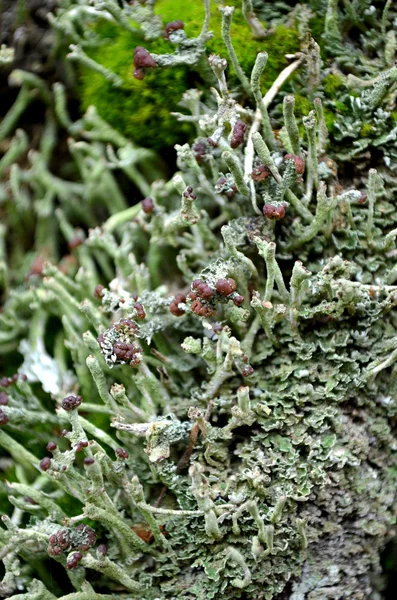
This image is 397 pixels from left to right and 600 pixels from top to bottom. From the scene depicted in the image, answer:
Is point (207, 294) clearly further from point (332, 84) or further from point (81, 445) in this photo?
point (332, 84)

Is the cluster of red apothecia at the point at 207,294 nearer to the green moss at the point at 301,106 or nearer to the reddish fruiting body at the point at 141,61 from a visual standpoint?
the green moss at the point at 301,106

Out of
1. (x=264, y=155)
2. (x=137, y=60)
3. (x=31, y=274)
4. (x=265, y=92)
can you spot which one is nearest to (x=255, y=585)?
(x=264, y=155)

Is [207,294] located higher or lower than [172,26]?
lower

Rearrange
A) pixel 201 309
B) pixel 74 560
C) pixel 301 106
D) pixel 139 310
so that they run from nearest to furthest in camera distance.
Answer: pixel 74 560, pixel 201 309, pixel 139 310, pixel 301 106

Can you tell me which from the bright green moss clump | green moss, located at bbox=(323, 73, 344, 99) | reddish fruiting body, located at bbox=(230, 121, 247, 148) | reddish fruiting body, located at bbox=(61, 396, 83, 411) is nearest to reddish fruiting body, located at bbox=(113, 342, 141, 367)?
reddish fruiting body, located at bbox=(61, 396, 83, 411)

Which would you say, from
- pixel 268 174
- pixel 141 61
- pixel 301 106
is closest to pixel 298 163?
pixel 268 174

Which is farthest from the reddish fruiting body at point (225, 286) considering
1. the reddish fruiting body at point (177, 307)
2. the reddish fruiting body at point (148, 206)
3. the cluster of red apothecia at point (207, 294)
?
the reddish fruiting body at point (148, 206)

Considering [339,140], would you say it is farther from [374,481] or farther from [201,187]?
[374,481]
